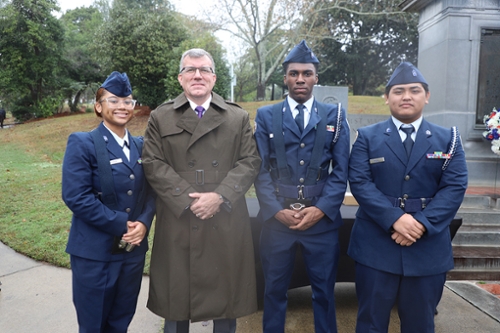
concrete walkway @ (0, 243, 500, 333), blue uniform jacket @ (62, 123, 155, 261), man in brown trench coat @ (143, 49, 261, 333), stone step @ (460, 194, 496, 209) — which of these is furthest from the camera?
stone step @ (460, 194, 496, 209)

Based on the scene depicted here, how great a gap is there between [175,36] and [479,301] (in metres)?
17.1

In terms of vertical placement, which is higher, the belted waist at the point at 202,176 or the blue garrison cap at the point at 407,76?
the blue garrison cap at the point at 407,76

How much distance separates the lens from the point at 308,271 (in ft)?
8.82

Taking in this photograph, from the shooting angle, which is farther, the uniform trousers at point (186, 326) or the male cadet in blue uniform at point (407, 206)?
the uniform trousers at point (186, 326)

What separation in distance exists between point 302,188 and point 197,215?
71 centimetres

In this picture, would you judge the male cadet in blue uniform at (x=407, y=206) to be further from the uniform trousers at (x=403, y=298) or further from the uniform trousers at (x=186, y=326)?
the uniform trousers at (x=186, y=326)

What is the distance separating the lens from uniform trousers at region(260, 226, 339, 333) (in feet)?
8.63

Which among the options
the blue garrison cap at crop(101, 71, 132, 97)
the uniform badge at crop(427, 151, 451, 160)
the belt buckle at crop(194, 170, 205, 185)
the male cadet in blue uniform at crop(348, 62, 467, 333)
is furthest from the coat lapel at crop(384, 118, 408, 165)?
the blue garrison cap at crop(101, 71, 132, 97)

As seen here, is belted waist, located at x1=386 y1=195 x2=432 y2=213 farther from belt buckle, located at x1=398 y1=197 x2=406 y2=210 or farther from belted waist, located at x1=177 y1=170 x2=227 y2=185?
belted waist, located at x1=177 y1=170 x2=227 y2=185

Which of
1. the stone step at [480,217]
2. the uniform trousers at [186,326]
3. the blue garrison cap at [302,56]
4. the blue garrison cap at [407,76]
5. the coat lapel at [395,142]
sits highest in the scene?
the blue garrison cap at [302,56]

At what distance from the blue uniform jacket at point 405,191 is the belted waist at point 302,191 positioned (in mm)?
224

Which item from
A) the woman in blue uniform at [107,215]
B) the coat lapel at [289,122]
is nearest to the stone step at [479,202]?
the coat lapel at [289,122]

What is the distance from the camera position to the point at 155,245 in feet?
8.64

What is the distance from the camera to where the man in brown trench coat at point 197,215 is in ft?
8.32
